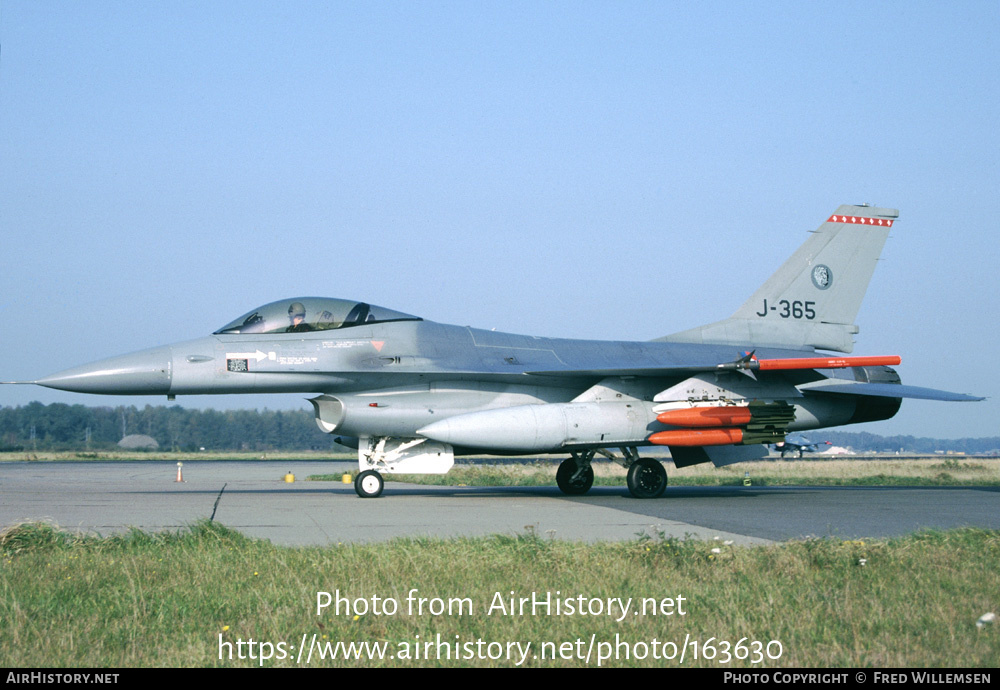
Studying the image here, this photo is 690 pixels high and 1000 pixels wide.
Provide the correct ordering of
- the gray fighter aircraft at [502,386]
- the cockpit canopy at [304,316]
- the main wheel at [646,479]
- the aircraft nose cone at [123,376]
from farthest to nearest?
the main wheel at [646,479], the cockpit canopy at [304,316], the gray fighter aircraft at [502,386], the aircraft nose cone at [123,376]

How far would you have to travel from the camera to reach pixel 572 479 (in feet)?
48.9

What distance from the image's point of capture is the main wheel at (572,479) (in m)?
14.9

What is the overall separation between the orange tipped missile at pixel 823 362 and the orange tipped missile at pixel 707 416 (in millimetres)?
875

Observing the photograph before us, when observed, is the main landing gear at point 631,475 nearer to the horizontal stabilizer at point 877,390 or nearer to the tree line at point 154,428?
the horizontal stabilizer at point 877,390

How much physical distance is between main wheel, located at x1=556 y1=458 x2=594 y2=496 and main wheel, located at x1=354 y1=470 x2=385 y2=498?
326 cm

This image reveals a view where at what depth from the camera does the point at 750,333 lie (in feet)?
53.0

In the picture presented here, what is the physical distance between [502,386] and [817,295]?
21.3 feet

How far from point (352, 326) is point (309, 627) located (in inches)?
357

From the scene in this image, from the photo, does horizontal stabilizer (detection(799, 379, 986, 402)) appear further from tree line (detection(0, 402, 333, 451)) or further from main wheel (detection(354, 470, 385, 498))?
tree line (detection(0, 402, 333, 451))

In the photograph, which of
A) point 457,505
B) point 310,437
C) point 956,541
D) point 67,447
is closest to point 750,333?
point 457,505

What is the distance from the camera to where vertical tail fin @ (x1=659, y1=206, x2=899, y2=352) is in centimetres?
1622

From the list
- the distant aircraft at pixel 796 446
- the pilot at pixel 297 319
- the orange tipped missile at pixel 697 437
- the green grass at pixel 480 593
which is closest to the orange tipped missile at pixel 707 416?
the orange tipped missile at pixel 697 437

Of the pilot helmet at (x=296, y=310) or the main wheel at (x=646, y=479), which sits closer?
the pilot helmet at (x=296, y=310)
